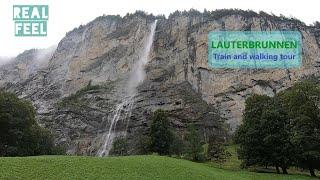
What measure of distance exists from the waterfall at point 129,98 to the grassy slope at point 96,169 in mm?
56929

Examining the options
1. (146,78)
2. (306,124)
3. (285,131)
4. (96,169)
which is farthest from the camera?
(146,78)

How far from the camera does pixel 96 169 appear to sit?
29969 mm

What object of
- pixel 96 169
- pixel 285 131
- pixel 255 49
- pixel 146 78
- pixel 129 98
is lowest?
pixel 96 169

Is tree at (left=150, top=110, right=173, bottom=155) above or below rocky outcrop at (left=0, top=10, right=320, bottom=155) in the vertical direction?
below

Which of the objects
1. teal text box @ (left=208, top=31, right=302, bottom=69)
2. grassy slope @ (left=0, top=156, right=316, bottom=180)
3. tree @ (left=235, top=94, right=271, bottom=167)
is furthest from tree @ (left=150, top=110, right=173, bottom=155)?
teal text box @ (left=208, top=31, right=302, bottom=69)

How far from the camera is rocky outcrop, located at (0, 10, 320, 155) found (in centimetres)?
10512

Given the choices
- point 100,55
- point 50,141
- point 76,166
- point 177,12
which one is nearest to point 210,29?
point 177,12

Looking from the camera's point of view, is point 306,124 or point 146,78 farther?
point 146,78

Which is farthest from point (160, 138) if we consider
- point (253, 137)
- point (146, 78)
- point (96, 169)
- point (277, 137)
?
point (146, 78)

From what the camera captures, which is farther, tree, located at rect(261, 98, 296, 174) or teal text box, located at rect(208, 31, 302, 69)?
teal text box, located at rect(208, 31, 302, 69)

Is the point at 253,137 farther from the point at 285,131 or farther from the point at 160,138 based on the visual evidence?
the point at 160,138

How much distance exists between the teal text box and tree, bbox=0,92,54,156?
194 ft

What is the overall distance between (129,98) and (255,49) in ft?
103

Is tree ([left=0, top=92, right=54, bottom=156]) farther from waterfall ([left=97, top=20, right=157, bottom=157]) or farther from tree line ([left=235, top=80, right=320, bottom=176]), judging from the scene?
waterfall ([left=97, top=20, right=157, bottom=157])
